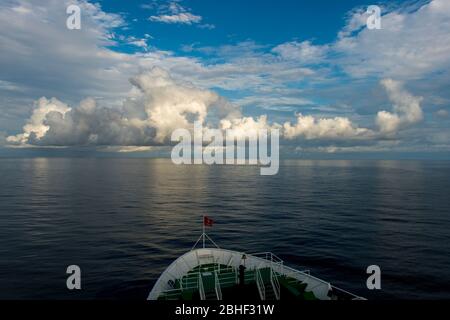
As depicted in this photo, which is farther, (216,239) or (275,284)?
(216,239)

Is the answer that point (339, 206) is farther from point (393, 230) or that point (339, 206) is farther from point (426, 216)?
point (393, 230)

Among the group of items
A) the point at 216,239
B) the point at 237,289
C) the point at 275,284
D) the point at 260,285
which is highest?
the point at 260,285

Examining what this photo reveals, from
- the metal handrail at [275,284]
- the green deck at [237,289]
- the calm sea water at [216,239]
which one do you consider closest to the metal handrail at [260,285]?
the green deck at [237,289]

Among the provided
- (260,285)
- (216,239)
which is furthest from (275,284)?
(216,239)

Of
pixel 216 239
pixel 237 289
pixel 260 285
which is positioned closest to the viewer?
pixel 260 285

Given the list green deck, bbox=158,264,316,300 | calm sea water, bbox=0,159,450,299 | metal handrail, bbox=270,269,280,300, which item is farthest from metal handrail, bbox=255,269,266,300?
calm sea water, bbox=0,159,450,299

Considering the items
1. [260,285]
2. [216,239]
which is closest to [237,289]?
[260,285]

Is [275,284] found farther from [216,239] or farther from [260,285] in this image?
[216,239]

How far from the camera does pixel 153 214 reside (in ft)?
261

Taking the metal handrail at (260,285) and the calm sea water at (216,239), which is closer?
the metal handrail at (260,285)

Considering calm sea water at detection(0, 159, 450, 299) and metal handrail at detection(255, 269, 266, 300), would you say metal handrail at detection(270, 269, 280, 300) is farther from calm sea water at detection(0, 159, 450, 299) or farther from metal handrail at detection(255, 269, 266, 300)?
calm sea water at detection(0, 159, 450, 299)

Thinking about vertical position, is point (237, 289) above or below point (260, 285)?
below

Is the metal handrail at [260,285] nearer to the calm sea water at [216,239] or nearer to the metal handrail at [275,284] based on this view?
the metal handrail at [275,284]

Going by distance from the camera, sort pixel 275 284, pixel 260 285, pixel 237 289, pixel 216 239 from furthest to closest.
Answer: pixel 216 239
pixel 275 284
pixel 237 289
pixel 260 285
